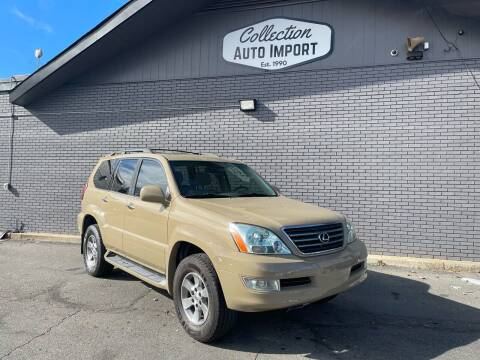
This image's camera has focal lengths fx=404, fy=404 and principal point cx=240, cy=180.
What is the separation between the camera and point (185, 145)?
8820mm

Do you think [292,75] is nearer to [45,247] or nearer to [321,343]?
[321,343]

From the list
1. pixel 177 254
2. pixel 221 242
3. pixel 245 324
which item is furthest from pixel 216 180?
pixel 245 324

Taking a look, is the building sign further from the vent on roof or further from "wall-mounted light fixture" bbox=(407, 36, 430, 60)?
"wall-mounted light fixture" bbox=(407, 36, 430, 60)

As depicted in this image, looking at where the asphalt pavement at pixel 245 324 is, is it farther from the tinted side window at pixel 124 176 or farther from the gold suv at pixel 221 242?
the tinted side window at pixel 124 176

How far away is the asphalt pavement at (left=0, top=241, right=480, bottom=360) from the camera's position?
147 inches

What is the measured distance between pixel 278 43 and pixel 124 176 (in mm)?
4455

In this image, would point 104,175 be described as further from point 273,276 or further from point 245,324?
point 273,276

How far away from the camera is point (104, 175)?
627 cm

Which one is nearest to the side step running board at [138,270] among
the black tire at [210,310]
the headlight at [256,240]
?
the black tire at [210,310]

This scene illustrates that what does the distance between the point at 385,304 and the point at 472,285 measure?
185 cm

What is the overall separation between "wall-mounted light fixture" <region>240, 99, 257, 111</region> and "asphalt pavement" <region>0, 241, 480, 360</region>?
4033mm

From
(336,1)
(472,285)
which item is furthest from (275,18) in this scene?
(472,285)

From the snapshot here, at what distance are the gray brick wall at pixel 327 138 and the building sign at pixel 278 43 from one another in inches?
14.1

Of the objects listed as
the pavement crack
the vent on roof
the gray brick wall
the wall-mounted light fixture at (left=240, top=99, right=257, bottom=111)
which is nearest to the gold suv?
the pavement crack
